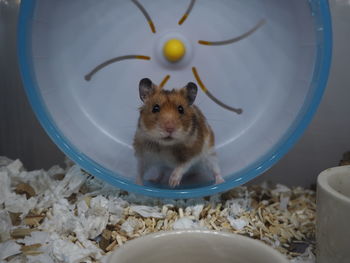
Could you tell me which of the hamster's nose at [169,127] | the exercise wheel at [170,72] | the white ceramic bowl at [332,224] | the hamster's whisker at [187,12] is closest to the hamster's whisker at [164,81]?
the exercise wheel at [170,72]

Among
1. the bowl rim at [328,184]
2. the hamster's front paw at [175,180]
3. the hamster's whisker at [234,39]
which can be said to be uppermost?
the hamster's whisker at [234,39]

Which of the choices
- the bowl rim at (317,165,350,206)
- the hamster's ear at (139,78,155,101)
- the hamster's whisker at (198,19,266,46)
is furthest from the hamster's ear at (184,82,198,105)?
the bowl rim at (317,165,350,206)

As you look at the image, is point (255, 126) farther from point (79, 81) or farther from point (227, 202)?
point (79, 81)

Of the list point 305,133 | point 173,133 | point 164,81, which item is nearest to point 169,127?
point 173,133

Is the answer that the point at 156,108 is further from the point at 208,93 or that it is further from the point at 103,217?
the point at 103,217

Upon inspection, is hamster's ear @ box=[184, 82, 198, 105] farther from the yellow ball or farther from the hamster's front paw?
the hamster's front paw

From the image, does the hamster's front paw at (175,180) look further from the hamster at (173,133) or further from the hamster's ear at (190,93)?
the hamster's ear at (190,93)
